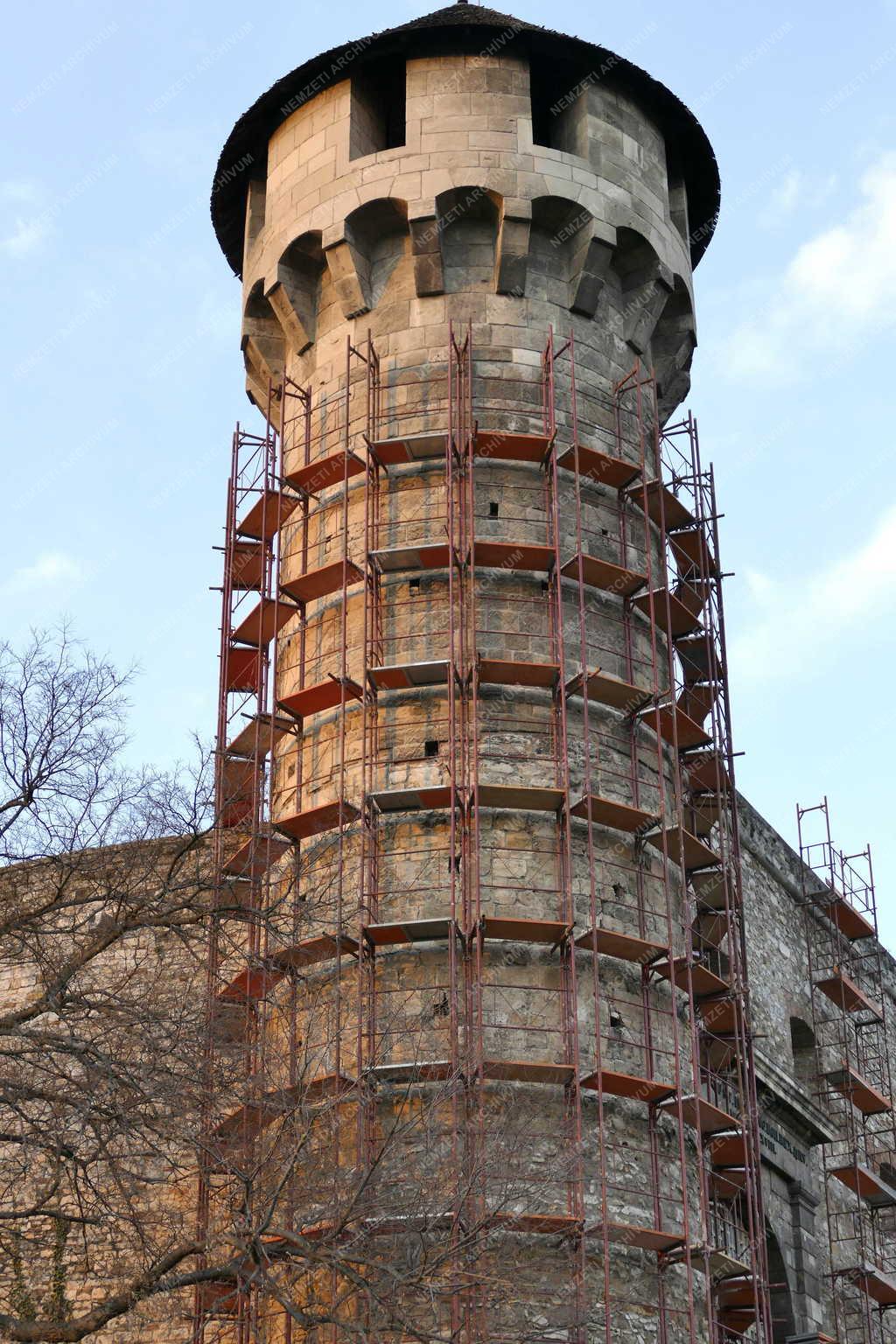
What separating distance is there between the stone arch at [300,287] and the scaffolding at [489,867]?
0.66 metres

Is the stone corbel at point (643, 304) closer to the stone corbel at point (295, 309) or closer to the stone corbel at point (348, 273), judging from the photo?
the stone corbel at point (348, 273)

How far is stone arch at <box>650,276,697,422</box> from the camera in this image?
90.1ft

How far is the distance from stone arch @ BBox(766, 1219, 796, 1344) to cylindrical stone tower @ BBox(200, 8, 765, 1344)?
7.08ft

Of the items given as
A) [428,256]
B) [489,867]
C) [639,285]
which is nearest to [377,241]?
[428,256]

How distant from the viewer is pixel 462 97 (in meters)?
26.1

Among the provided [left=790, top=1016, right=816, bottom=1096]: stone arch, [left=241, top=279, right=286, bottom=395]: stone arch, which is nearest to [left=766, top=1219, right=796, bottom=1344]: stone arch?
[left=790, top=1016, right=816, bottom=1096]: stone arch

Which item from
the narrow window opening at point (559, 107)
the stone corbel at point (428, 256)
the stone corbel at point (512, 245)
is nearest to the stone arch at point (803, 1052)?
the stone corbel at point (512, 245)

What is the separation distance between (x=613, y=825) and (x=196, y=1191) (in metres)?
5.69

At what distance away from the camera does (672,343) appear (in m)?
27.6

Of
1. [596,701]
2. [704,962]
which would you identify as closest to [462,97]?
[596,701]

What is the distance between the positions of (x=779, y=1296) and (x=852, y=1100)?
408 centimetres

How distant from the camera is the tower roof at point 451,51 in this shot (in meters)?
26.4

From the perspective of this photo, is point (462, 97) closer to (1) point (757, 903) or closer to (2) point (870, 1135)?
(1) point (757, 903)

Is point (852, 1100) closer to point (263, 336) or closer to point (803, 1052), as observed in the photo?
point (803, 1052)
